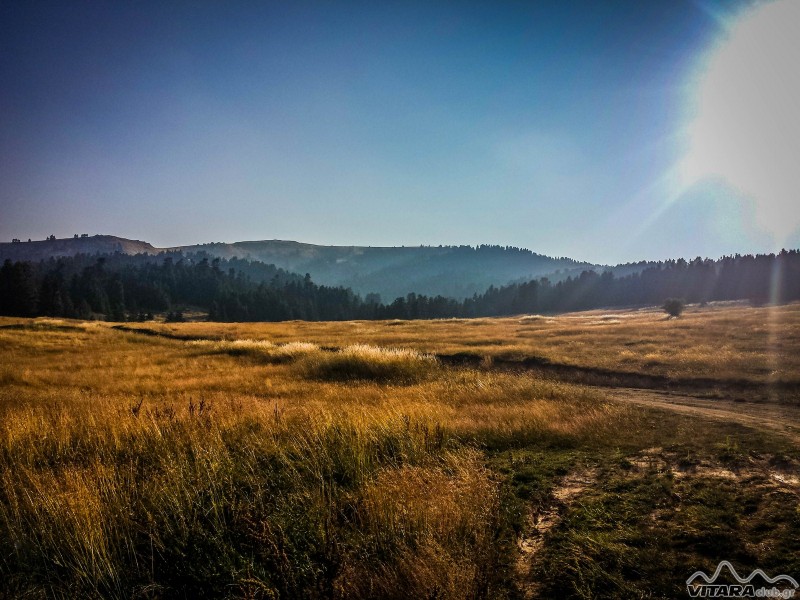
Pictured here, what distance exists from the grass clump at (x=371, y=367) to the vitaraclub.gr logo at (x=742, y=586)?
49.6 feet

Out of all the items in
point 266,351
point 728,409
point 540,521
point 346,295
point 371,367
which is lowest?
point 266,351

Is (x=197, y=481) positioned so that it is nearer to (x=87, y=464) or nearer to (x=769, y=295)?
(x=87, y=464)

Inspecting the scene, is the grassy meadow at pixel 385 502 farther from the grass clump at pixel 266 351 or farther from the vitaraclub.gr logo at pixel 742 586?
the grass clump at pixel 266 351

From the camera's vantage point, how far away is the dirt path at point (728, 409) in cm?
1066

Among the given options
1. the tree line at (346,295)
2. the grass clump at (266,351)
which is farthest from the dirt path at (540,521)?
the tree line at (346,295)

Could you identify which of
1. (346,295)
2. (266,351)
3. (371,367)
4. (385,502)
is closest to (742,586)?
(385,502)

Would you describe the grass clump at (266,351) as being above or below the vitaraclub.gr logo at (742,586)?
below

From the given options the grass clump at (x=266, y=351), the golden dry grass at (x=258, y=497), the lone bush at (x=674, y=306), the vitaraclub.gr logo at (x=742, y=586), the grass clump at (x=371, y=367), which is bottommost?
the grass clump at (x=266, y=351)

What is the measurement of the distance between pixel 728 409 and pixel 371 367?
48.7 ft

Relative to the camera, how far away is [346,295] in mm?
172625

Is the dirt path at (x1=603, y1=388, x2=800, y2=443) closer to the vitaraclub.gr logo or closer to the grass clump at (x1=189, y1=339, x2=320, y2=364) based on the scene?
the vitaraclub.gr logo

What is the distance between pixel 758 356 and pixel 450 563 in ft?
96.9

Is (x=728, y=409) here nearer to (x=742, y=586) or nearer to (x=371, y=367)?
(x=742, y=586)

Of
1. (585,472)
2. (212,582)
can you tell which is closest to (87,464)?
(212,582)
